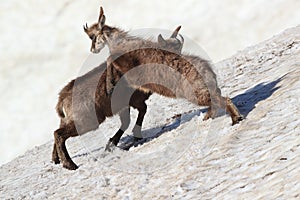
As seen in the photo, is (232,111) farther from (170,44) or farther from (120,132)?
(120,132)

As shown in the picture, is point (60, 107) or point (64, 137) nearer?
point (64, 137)

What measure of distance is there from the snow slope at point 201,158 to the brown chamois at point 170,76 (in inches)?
20.8

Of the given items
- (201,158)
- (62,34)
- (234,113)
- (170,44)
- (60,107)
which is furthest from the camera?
(62,34)

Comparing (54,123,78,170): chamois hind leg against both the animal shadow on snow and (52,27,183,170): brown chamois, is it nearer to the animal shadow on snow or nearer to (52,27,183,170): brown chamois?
(52,27,183,170): brown chamois

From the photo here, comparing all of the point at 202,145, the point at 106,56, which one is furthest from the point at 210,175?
the point at 106,56

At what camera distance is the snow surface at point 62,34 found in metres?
32.9

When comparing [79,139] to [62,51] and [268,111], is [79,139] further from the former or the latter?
[62,51]

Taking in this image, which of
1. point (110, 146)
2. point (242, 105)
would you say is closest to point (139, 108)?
point (110, 146)

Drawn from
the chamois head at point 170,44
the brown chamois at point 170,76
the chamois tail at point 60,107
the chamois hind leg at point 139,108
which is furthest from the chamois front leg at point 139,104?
the chamois tail at point 60,107

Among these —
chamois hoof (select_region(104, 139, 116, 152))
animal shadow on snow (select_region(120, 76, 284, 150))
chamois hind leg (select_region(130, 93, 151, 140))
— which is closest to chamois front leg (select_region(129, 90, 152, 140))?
chamois hind leg (select_region(130, 93, 151, 140))

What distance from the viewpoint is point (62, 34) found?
1586 inches

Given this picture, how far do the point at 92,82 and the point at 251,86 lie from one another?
391 cm

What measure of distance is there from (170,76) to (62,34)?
29.5m

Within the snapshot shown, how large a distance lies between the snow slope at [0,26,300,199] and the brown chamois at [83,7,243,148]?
53 cm
